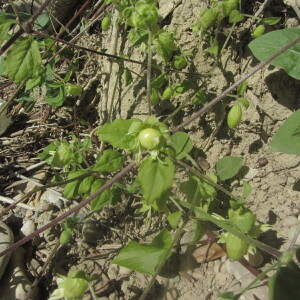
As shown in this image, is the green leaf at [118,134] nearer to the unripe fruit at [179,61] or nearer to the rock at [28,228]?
the unripe fruit at [179,61]

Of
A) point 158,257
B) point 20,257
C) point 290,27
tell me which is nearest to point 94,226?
point 20,257

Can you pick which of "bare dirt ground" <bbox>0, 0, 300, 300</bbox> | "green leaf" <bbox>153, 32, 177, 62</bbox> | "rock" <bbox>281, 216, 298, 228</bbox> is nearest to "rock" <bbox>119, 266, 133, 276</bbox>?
"bare dirt ground" <bbox>0, 0, 300, 300</bbox>

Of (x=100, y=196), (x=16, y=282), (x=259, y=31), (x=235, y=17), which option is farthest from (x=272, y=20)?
(x=16, y=282)

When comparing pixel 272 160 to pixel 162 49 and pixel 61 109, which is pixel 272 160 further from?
pixel 61 109

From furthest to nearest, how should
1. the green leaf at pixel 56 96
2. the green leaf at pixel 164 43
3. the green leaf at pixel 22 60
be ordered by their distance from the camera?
the green leaf at pixel 56 96 → the green leaf at pixel 164 43 → the green leaf at pixel 22 60

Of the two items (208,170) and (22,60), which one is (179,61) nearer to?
(208,170)

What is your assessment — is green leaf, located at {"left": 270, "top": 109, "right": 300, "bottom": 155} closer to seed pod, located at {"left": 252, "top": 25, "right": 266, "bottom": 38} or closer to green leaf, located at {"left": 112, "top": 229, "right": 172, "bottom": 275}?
seed pod, located at {"left": 252, "top": 25, "right": 266, "bottom": 38}

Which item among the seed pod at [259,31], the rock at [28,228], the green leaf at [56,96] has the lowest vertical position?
the rock at [28,228]

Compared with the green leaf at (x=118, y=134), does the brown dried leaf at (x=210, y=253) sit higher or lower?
lower

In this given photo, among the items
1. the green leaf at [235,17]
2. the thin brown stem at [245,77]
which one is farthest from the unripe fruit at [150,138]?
the green leaf at [235,17]
